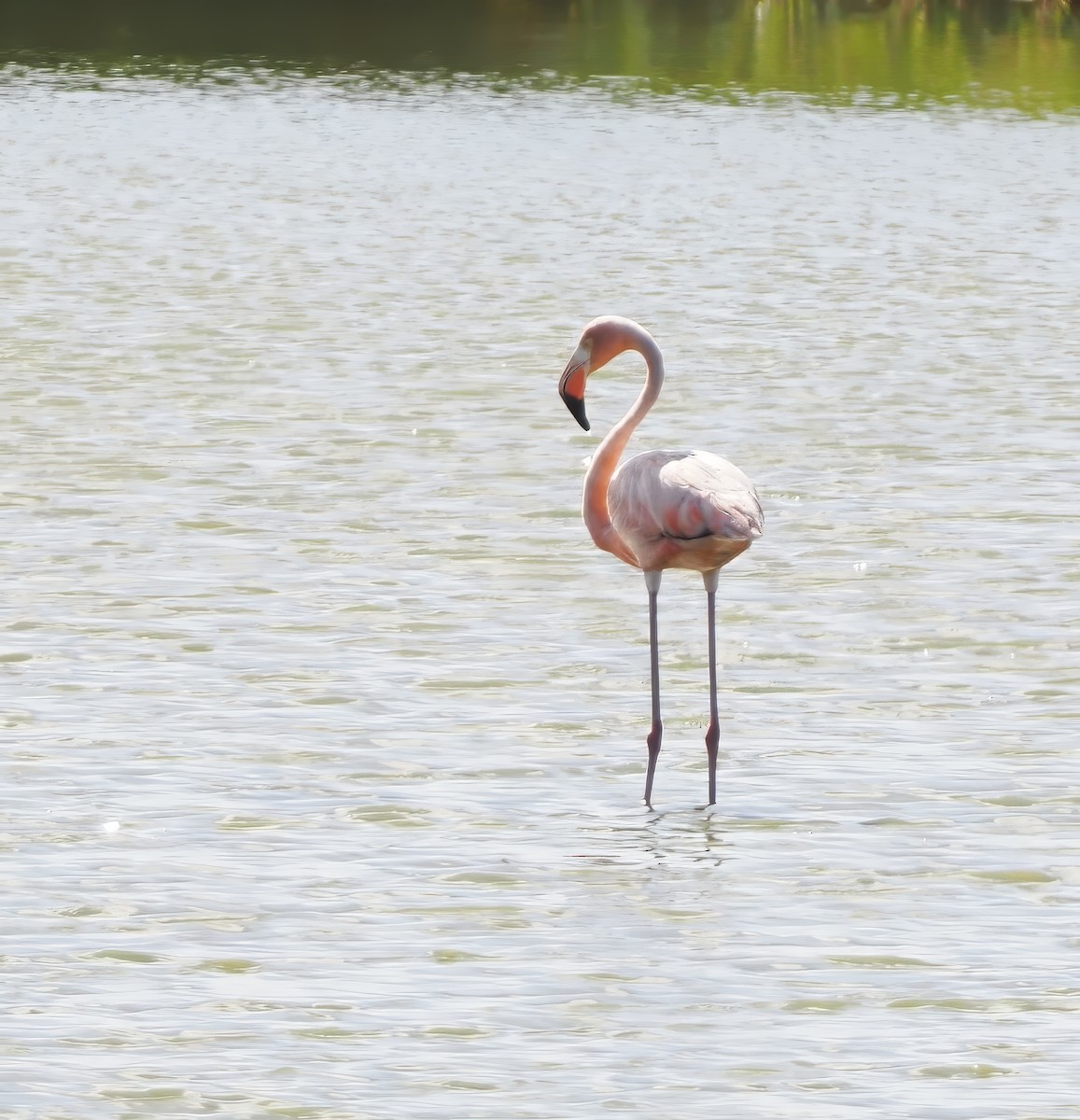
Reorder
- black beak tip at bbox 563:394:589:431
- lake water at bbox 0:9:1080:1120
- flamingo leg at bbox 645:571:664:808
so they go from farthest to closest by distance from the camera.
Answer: black beak tip at bbox 563:394:589:431, flamingo leg at bbox 645:571:664:808, lake water at bbox 0:9:1080:1120

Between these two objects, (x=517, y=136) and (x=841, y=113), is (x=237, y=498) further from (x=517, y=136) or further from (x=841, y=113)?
(x=841, y=113)

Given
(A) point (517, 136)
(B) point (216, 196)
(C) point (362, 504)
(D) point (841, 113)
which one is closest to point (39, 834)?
(C) point (362, 504)

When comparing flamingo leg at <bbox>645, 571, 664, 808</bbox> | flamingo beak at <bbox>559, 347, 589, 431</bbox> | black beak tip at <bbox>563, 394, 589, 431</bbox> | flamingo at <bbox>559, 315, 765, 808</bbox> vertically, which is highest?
flamingo beak at <bbox>559, 347, 589, 431</bbox>

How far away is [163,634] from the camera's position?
9.79 metres

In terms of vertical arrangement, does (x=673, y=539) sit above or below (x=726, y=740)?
above

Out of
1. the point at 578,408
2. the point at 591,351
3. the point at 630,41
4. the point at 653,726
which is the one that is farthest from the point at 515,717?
the point at 630,41

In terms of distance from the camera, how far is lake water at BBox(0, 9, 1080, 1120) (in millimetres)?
6035

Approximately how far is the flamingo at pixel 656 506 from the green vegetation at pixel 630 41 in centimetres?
3606

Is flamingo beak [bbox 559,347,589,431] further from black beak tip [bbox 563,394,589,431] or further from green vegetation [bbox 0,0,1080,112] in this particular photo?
green vegetation [bbox 0,0,1080,112]

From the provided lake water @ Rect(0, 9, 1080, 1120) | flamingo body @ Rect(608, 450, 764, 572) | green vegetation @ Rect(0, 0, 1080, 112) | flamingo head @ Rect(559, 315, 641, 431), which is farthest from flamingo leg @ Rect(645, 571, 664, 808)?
green vegetation @ Rect(0, 0, 1080, 112)

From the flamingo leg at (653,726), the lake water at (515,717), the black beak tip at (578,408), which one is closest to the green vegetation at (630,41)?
the lake water at (515,717)

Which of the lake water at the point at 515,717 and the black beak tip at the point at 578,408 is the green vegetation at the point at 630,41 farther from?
the black beak tip at the point at 578,408

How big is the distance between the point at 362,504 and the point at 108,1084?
686 cm

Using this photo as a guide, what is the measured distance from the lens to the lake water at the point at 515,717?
6.04 meters
